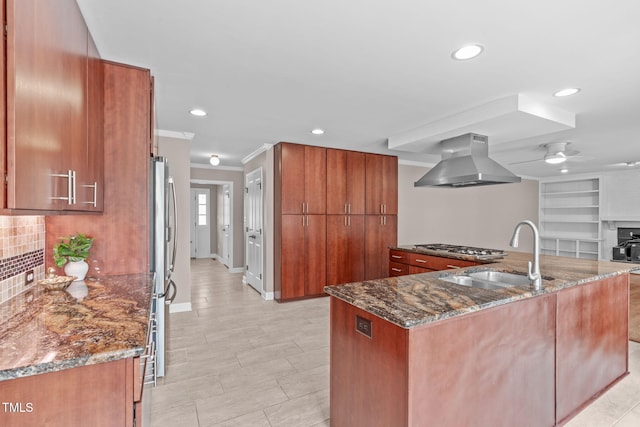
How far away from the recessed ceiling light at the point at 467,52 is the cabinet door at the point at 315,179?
288 cm

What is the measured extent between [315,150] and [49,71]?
150 inches

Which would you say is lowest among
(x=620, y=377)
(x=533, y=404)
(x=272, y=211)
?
(x=620, y=377)

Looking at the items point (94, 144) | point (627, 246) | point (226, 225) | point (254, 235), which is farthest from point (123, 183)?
point (627, 246)

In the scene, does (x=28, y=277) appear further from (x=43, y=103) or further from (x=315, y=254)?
(x=315, y=254)

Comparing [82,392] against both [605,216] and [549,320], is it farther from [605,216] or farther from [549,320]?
[605,216]

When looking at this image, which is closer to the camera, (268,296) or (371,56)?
(371,56)

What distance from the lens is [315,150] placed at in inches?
192

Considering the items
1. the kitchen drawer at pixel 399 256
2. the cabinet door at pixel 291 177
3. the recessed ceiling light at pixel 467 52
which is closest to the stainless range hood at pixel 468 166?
the kitchen drawer at pixel 399 256

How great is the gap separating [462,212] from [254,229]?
4.49 meters

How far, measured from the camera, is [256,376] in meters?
2.58

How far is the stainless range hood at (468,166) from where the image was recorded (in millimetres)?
3361

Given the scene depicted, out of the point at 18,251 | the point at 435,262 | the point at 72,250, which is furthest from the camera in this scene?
the point at 435,262

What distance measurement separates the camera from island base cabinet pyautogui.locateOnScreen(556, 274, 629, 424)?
199cm

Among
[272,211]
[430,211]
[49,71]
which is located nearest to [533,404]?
[49,71]
